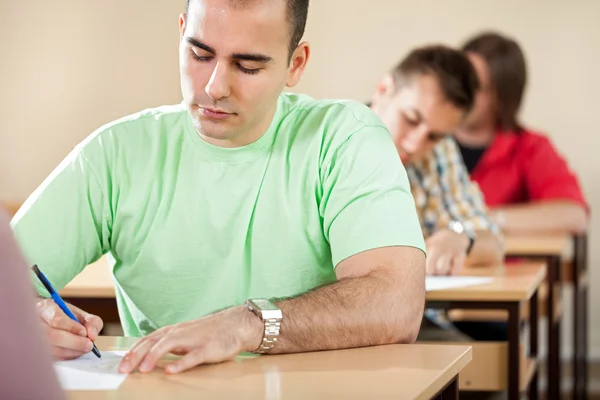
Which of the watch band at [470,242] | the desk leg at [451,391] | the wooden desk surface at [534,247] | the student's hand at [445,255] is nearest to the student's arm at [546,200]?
the wooden desk surface at [534,247]

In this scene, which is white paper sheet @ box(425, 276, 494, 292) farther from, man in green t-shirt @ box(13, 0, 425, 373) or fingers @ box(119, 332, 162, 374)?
fingers @ box(119, 332, 162, 374)

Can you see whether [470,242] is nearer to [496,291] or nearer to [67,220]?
[496,291]

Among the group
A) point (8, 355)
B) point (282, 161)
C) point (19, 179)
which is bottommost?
point (19, 179)

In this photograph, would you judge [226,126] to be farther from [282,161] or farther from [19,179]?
[19,179]

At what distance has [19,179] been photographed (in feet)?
16.0

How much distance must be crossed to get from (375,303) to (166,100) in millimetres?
3565

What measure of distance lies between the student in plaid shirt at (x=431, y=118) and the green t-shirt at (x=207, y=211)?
1.22 meters

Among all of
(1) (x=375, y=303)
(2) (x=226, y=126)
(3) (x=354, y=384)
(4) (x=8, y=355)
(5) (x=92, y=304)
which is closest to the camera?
(4) (x=8, y=355)

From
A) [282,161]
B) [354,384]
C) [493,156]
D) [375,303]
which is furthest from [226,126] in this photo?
[493,156]

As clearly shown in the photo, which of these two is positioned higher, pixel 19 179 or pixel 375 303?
pixel 375 303

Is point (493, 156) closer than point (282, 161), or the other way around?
point (282, 161)

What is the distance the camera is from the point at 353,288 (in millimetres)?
1494

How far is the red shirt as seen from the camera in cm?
463

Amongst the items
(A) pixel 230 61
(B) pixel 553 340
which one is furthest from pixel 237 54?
(B) pixel 553 340
